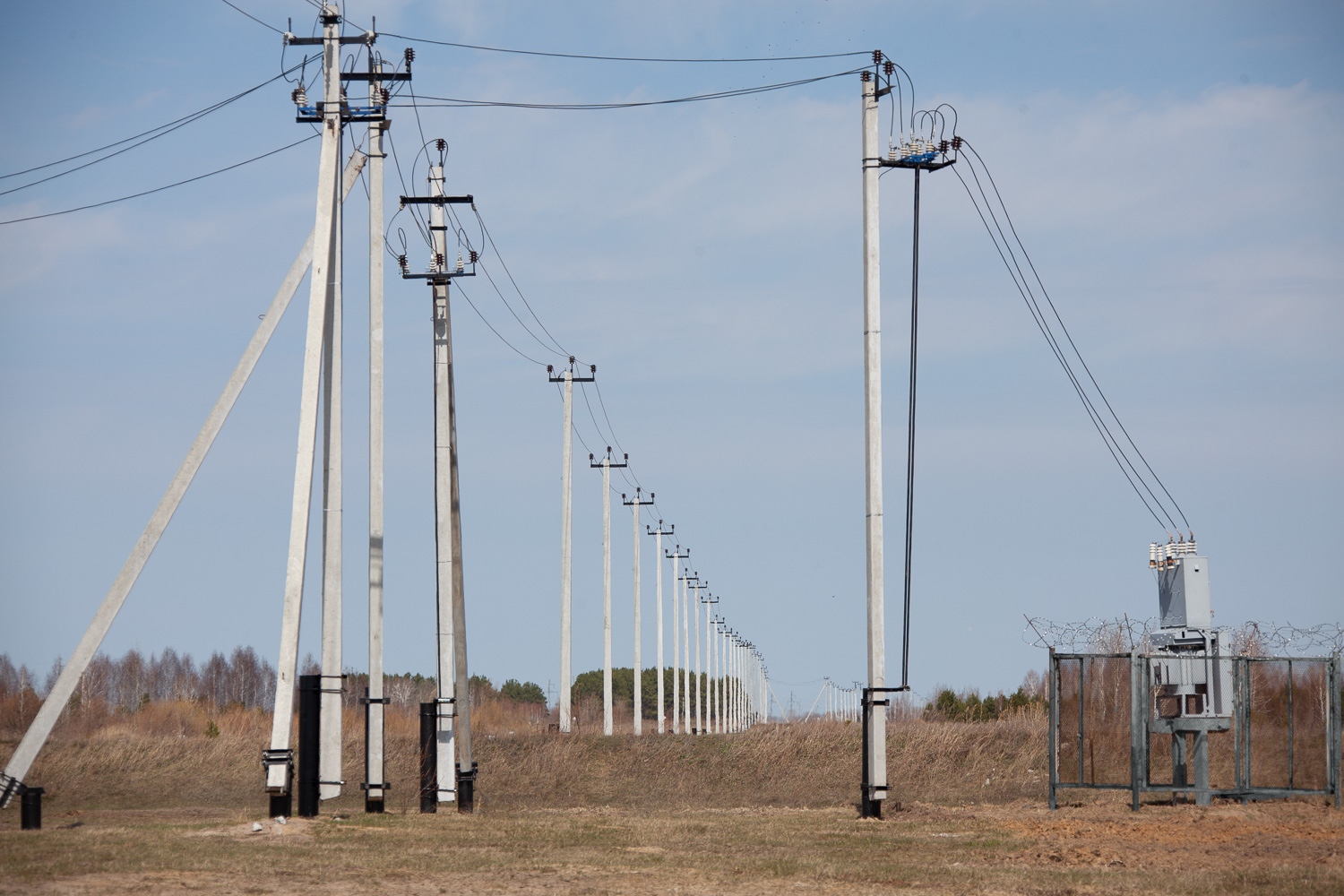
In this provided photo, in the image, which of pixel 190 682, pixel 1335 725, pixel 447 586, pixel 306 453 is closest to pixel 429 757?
pixel 447 586

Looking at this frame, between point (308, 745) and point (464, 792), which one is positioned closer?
point (308, 745)

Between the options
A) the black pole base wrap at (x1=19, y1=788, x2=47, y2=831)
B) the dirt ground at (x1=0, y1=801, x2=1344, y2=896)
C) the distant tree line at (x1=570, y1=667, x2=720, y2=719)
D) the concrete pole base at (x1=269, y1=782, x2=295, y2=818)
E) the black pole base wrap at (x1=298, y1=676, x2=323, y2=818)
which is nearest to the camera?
the dirt ground at (x1=0, y1=801, x2=1344, y2=896)

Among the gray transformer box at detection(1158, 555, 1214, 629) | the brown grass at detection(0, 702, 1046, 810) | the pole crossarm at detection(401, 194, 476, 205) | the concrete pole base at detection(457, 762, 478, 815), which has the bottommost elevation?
the brown grass at detection(0, 702, 1046, 810)

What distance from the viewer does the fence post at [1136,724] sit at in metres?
20.4

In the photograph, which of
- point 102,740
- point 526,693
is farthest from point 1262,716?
point 526,693

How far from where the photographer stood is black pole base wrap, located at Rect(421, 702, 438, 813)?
21.7 m

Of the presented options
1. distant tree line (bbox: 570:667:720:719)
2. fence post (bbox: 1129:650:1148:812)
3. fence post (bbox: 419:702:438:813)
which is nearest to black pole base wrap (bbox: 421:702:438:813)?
fence post (bbox: 419:702:438:813)

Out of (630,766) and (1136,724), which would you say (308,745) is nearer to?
(1136,724)

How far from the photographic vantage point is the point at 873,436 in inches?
826

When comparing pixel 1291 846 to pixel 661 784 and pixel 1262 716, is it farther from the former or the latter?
pixel 661 784

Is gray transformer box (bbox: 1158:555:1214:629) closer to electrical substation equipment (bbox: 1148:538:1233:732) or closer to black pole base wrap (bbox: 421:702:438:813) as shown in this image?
electrical substation equipment (bbox: 1148:538:1233:732)

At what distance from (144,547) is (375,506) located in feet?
14.7

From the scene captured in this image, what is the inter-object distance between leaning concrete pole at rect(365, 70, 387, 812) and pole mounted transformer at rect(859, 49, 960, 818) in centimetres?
722

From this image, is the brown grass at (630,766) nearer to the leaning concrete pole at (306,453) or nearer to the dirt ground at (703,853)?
the dirt ground at (703,853)
